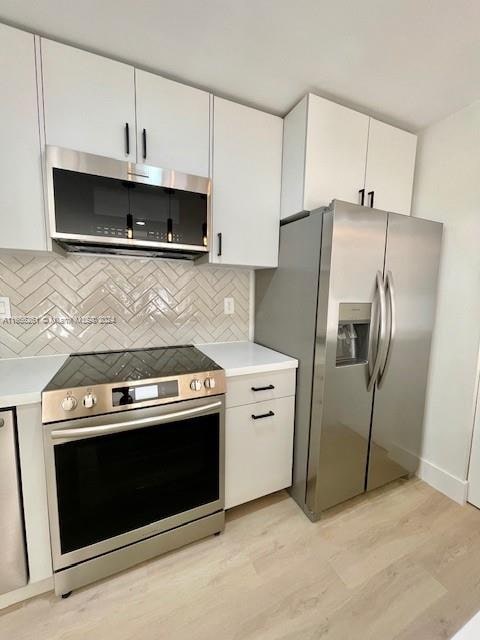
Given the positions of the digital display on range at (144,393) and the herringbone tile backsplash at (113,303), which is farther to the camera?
the herringbone tile backsplash at (113,303)

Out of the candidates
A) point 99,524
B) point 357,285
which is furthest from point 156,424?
point 357,285

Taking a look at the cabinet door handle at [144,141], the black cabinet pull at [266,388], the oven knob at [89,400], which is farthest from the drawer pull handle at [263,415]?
the cabinet door handle at [144,141]

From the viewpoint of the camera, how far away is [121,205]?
136 cm

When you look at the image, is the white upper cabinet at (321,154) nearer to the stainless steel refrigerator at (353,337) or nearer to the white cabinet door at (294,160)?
the white cabinet door at (294,160)

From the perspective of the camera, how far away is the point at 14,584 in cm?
113

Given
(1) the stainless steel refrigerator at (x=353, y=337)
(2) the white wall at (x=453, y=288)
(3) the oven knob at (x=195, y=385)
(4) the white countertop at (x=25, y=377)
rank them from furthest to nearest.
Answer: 1. (2) the white wall at (x=453, y=288)
2. (1) the stainless steel refrigerator at (x=353, y=337)
3. (3) the oven knob at (x=195, y=385)
4. (4) the white countertop at (x=25, y=377)

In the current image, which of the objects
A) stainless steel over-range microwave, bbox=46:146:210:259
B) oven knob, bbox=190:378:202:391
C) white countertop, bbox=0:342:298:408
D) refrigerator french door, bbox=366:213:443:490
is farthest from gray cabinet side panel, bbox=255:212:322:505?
oven knob, bbox=190:378:202:391

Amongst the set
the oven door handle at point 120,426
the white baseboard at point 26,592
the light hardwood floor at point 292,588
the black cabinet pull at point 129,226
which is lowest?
the light hardwood floor at point 292,588

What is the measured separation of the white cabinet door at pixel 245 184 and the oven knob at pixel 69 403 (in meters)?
1.01

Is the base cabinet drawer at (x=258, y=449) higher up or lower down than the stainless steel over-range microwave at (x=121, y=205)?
lower down

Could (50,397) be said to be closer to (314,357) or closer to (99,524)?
(99,524)

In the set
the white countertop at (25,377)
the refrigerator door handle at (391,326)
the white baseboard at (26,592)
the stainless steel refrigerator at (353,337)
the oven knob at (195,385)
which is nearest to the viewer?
the white countertop at (25,377)

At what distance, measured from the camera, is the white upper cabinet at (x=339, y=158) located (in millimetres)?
1577

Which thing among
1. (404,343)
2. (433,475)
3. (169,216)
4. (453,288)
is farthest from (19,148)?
(433,475)
